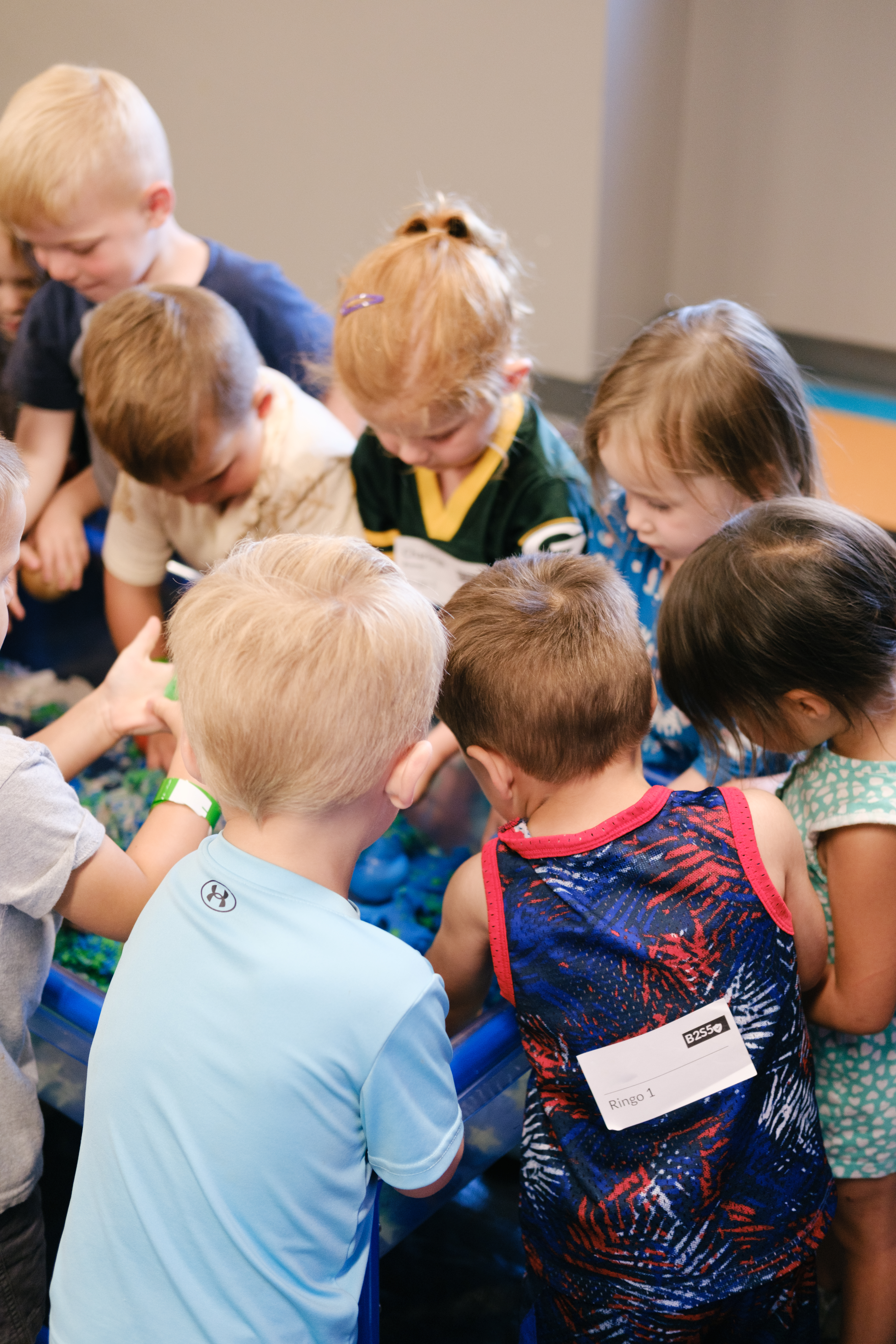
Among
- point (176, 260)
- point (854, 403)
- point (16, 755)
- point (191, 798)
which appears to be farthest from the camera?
point (854, 403)

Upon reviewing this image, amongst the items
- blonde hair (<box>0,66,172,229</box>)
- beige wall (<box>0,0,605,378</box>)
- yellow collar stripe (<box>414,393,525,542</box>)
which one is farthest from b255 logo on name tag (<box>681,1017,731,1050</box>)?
beige wall (<box>0,0,605,378</box>)

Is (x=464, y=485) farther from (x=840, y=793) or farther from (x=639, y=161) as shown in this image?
(x=639, y=161)

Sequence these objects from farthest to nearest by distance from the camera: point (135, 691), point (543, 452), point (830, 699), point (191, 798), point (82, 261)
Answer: point (82, 261) → point (543, 452) → point (135, 691) → point (191, 798) → point (830, 699)

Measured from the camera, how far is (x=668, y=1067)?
2.75 ft

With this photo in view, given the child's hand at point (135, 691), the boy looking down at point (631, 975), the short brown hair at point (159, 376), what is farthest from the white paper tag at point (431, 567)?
the boy looking down at point (631, 975)

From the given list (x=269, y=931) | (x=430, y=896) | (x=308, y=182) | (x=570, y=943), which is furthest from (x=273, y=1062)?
(x=308, y=182)

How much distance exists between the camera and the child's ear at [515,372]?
4.27 feet

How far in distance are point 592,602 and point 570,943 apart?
0.88 feet

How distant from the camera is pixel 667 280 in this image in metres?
2.92

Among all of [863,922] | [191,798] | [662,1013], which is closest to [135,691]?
[191,798]

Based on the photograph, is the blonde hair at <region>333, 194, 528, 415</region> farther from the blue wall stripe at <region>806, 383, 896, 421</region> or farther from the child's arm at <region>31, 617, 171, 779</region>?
the blue wall stripe at <region>806, 383, 896, 421</region>

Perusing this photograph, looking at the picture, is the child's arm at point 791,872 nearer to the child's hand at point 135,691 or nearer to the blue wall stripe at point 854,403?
the child's hand at point 135,691

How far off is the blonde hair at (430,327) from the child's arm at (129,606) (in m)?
0.52

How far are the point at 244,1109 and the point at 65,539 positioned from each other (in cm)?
121
